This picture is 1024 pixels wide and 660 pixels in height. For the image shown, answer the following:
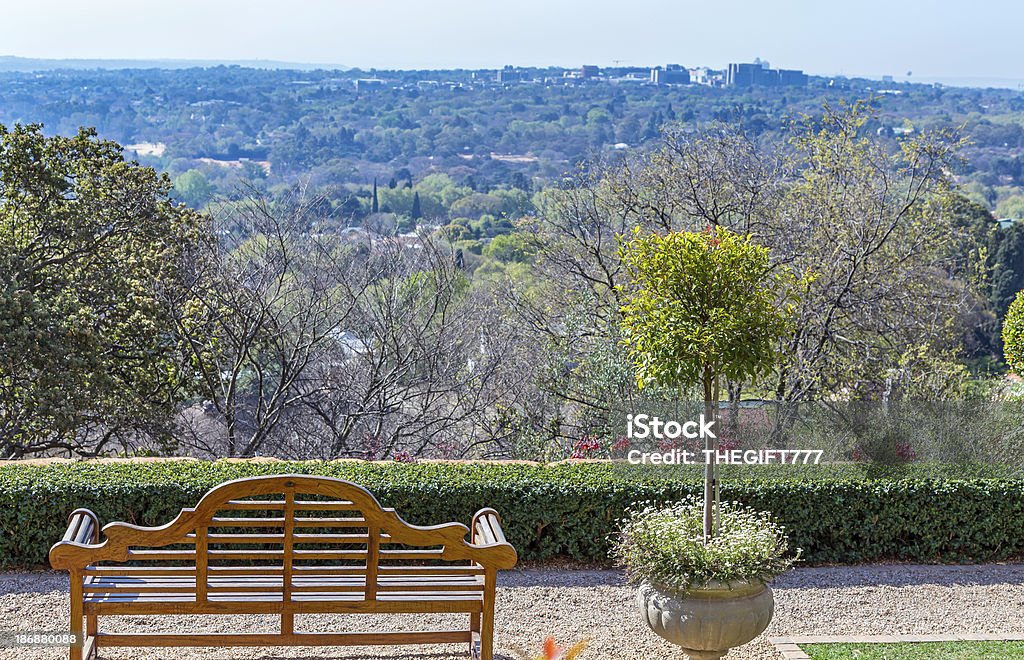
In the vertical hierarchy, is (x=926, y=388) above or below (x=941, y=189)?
below

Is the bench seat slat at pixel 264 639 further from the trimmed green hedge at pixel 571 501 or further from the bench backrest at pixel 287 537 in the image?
the trimmed green hedge at pixel 571 501

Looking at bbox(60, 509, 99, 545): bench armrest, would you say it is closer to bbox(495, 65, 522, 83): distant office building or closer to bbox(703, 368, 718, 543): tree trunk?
bbox(703, 368, 718, 543): tree trunk

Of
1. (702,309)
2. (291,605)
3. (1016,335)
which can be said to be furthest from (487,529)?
(1016,335)

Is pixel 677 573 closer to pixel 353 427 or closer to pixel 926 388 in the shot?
pixel 353 427

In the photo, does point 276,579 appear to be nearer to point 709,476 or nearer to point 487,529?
point 487,529

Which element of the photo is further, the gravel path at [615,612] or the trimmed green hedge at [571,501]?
the trimmed green hedge at [571,501]

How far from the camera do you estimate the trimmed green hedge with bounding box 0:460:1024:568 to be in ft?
19.1

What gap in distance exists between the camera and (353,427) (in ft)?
36.0

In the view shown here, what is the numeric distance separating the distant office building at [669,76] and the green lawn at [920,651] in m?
72.6

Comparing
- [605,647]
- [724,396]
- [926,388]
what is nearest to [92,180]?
[724,396]

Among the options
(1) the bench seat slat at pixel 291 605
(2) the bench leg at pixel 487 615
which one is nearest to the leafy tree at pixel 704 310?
(2) the bench leg at pixel 487 615

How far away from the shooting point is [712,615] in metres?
4.18

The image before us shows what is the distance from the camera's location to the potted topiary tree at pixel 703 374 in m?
4.23

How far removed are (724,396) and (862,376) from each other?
1.55 m
